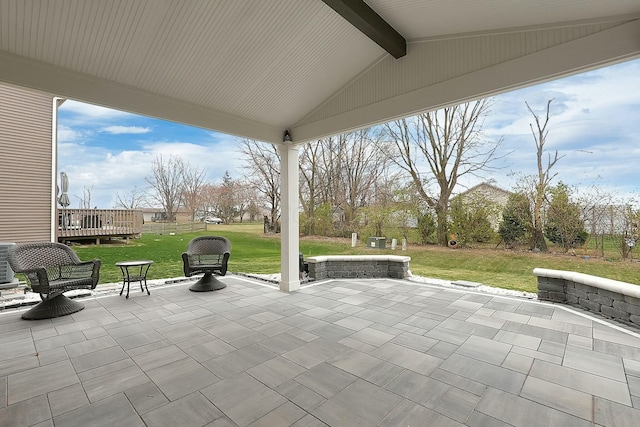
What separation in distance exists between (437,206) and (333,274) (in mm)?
3112

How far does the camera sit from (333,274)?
603 cm

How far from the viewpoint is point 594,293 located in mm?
3803

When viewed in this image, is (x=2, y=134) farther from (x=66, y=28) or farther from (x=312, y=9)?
(x=312, y=9)

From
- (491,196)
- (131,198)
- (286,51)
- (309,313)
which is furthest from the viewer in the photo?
(131,198)

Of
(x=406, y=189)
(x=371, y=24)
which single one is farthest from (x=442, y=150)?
(x=371, y=24)

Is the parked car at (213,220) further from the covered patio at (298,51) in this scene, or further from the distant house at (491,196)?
the distant house at (491,196)

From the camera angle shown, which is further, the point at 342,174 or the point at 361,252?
the point at 342,174

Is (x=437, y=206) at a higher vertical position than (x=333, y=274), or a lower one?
higher

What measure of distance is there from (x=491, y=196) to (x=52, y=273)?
7984mm

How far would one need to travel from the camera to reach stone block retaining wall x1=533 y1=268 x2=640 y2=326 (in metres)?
3.36

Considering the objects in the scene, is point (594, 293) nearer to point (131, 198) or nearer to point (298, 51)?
point (298, 51)

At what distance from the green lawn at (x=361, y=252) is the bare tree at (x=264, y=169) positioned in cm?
98

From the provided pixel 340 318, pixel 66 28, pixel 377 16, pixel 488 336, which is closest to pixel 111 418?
pixel 340 318

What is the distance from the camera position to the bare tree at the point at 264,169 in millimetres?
8883
